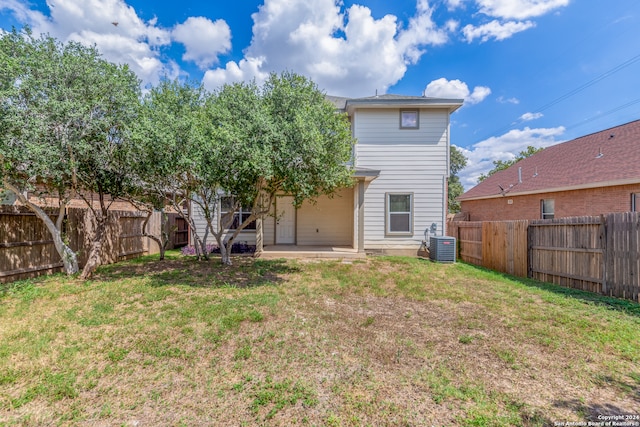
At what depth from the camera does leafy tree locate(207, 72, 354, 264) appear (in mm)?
5629

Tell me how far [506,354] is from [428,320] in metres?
1.20

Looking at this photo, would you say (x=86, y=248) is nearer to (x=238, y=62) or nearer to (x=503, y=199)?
(x=238, y=62)

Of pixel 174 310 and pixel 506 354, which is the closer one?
pixel 506 354

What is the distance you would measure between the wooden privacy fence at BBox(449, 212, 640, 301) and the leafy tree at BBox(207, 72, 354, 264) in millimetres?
5127

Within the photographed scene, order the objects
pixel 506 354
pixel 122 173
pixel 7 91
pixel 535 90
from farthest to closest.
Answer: pixel 535 90
pixel 122 173
pixel 7 91
pixel 506 354

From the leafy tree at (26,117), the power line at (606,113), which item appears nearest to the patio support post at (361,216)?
the leafy tree at (26,117)

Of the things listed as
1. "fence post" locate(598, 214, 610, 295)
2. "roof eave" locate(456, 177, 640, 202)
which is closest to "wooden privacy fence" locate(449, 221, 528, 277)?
"fence post" locate(598, 214, 610, 295)

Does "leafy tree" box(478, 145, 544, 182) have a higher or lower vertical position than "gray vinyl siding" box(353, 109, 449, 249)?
higher

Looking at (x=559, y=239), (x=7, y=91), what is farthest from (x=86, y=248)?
(x=559, y=239)

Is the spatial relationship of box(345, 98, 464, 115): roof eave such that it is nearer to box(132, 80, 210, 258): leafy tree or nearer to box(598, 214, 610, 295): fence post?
box(132, 80, 210, 258): leafy tree

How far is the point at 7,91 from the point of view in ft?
16.2

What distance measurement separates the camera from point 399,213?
10.8m

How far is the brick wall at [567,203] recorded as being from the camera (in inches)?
389

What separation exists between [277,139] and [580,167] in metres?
13.6
